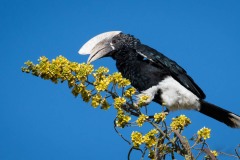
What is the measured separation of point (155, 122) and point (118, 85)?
7.9 inches

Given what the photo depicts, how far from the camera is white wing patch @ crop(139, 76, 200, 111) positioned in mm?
2703

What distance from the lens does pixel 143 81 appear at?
2.73m

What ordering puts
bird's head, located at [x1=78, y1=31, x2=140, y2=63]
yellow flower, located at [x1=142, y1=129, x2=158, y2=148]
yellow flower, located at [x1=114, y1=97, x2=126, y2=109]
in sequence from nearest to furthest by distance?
yellow flower, located at [x1=142, y1=129, x2=158, y2=148]
yellow flower, located at [x1=114, y1=97, x2=126, y2=109]
bird's head, located at [x1=78, y1=31, x2=140, y2=63]

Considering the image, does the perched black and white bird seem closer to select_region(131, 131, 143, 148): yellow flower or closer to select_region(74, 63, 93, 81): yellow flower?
select_region(74, 63, 93, 81): yellow flower

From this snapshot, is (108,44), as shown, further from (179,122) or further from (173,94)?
(179,122)

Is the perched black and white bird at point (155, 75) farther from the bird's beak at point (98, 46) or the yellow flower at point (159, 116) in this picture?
the yellow flower at point (159, 116)

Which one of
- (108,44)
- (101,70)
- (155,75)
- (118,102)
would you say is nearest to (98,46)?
(108,44)

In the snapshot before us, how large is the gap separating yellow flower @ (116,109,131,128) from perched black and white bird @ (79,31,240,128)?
1083 mm

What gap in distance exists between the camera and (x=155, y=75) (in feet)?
9.02

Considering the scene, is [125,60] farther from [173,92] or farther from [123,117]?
[123,117]

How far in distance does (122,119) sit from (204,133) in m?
0.30

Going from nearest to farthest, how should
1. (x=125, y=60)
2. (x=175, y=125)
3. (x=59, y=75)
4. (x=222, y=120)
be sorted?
(x=175, y=125) < (x=59, y=75) < (x=222, y=120) < (x=125, y=60)

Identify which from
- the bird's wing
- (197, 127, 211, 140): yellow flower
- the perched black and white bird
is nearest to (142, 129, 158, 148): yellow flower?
(197, 127, 211, 140): yellow flower

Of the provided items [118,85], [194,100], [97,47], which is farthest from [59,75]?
[194,100]
